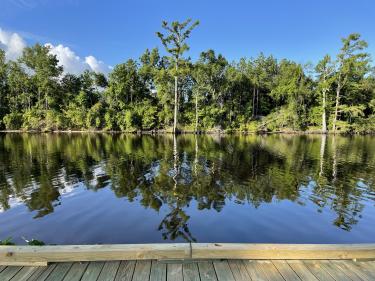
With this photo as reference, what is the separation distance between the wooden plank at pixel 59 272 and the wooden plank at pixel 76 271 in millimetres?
53

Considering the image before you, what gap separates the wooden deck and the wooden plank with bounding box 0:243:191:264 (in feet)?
0.25

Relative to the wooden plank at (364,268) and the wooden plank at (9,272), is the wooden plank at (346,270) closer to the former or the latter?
the wooden plank at (364,268)

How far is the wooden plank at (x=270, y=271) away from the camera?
324 cm

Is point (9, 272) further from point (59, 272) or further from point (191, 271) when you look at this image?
point (191, 271)

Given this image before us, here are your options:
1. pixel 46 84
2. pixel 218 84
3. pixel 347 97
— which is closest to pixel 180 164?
pixel 218 84

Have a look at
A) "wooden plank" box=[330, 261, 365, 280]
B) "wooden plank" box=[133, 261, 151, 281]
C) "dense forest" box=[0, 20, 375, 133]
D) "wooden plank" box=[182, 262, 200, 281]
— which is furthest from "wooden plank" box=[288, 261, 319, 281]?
"dense forest" box=[0, 20, 375, 133]

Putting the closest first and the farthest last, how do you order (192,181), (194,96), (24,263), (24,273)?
(24,273) → (24,263) → (192,181) → (194,96)

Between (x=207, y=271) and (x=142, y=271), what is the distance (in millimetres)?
835

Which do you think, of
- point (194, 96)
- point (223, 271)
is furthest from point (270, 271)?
point (194, 96)

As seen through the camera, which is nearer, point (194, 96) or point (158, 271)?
point (158, 271)

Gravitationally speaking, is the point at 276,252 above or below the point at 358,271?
above

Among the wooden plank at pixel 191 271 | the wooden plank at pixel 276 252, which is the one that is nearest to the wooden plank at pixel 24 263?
the wooden plank at pixel 191 271

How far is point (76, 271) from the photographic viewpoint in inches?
133

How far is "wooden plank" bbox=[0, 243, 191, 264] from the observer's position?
11.4ft
